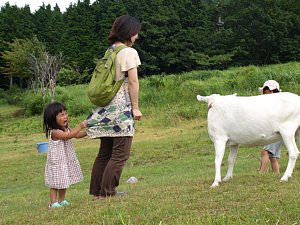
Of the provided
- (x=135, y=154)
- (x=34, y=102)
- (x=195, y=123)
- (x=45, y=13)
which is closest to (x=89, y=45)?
(x=45, y=13)

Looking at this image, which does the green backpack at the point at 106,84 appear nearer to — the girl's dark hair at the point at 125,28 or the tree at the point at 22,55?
the girl's dark hair at the point at 125,28

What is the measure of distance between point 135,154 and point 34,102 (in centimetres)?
2239

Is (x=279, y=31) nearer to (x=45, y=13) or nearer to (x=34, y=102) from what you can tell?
(x=34, y=102)

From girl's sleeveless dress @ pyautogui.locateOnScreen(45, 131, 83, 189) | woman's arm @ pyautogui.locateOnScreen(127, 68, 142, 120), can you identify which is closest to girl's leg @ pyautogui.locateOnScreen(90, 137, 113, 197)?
girl's sleeveless dress @ pyautogui.locateOnScreen(45, 131, 83, 189)

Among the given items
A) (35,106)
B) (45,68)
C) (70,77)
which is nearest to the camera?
(35,106)

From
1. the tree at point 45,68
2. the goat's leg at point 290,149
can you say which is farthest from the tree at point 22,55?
the goat's leg at point 290,149

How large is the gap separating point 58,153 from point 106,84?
1.11 m

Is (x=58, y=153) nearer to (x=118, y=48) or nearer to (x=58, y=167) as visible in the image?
(x=58, y=167)

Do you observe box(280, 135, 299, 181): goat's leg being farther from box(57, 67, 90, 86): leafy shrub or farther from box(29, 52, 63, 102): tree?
box(57, 67, 90, 86): leafy shrub

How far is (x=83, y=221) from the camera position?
4.15 m

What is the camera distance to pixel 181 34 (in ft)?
162

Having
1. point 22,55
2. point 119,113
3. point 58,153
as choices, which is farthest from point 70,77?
point 119,113

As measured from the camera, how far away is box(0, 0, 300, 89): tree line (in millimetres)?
46406

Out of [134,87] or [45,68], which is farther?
[45,68]
